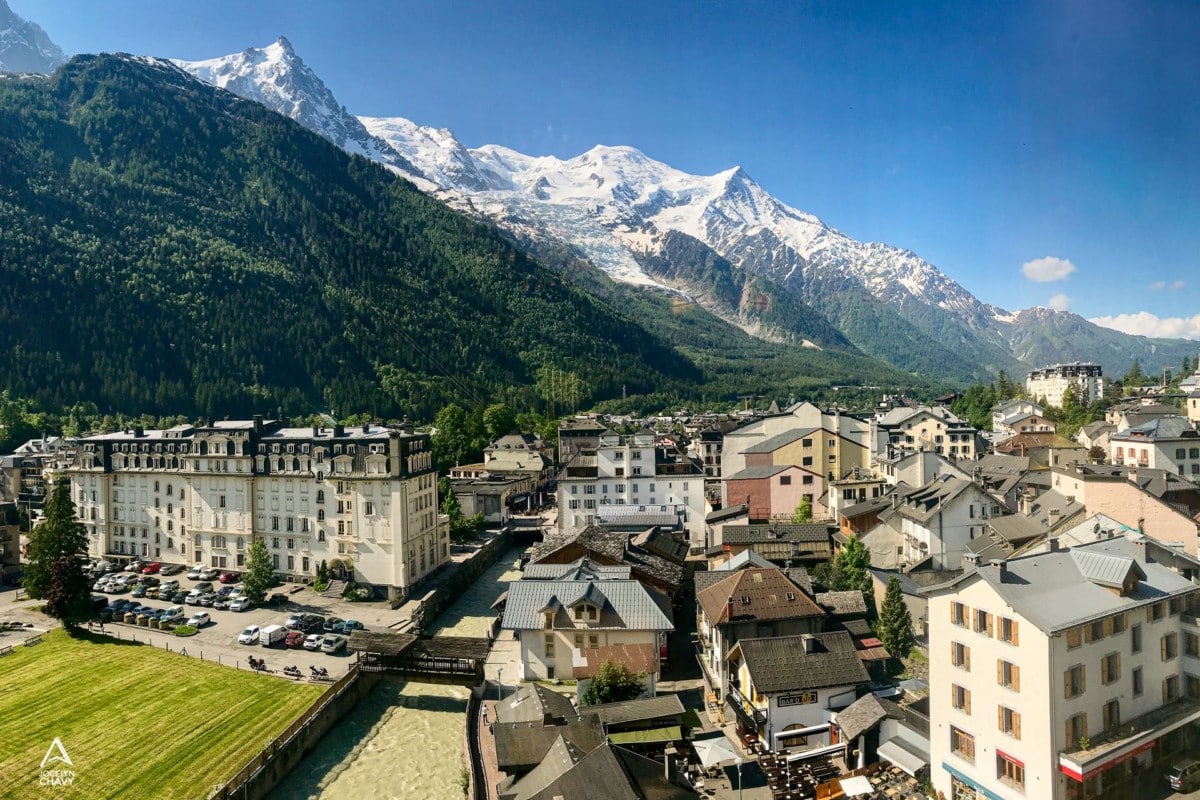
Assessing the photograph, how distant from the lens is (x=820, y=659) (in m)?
28.0

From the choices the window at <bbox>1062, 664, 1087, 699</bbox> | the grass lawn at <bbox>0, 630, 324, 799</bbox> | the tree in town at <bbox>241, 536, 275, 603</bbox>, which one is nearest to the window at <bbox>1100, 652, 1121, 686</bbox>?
the window at <bbox>1062, 664, 1087, 699</bbox>

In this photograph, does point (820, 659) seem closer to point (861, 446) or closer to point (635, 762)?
point (635, 762)

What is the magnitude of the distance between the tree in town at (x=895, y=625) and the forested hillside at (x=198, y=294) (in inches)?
4284

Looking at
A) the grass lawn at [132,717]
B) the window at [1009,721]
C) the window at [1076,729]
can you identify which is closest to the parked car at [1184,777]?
the window at [1076,729]

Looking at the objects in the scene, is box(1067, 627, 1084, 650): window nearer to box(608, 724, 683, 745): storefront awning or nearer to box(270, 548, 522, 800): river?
box(608, 724, 683, 745): storefront awning

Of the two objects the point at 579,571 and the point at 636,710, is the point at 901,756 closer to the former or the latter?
the point at 636,710

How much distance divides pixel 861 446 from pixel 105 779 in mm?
56593

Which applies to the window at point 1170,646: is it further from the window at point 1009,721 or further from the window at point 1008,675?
the window at point 1009,721

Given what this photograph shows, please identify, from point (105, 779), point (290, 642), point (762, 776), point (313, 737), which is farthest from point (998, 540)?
point (105, 779)

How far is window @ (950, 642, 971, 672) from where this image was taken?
854 inches

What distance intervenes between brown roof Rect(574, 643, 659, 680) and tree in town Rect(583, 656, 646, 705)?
985 mm

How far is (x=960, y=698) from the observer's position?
21953 millimetres

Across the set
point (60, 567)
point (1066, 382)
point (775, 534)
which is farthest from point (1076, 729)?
point (1066, 382)

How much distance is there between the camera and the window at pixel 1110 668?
20.5 meters
